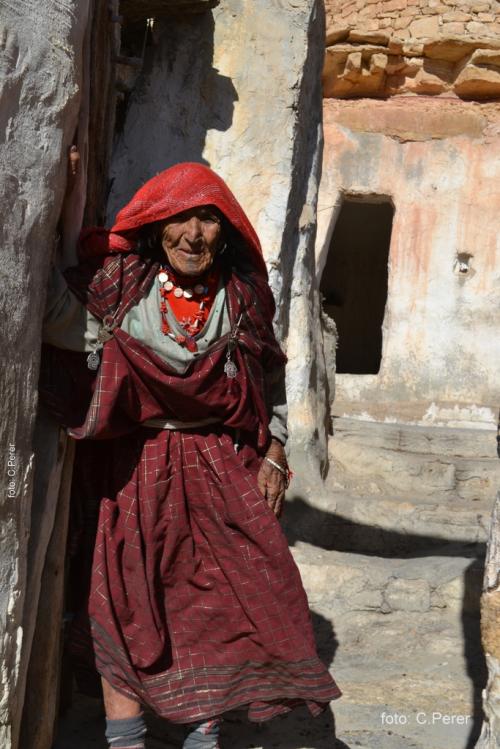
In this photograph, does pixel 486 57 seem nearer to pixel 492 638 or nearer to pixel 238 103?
pixel 238 103

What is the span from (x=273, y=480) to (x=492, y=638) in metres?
0.78

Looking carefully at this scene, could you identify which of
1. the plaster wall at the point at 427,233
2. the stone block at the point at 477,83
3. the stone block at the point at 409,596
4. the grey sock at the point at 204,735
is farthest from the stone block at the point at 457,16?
the grey sock at the point at 204,735

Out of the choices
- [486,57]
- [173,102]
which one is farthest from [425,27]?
[173,102]

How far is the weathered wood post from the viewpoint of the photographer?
275 cm

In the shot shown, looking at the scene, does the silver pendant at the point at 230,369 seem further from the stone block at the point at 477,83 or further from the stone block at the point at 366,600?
the stone block at the point at 477,83

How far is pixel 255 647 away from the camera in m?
2.93

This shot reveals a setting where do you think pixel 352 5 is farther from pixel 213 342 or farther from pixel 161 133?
pixel 213 342

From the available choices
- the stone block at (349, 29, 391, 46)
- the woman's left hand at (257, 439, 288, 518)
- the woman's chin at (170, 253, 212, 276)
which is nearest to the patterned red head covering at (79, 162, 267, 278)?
the woman's chin at (170, 253, 212, 276)

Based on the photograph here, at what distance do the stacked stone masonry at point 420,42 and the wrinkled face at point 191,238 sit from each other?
6.99m

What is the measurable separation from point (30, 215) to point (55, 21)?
48cm

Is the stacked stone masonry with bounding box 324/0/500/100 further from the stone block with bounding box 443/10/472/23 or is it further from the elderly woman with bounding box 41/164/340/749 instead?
the elderly woman with bounding box 41/164/340/749

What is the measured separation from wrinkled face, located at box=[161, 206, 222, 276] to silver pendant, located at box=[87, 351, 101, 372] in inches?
13.7

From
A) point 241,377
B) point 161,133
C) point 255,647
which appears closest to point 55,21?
point 241,377

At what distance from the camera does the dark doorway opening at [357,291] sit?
12.9 meters
